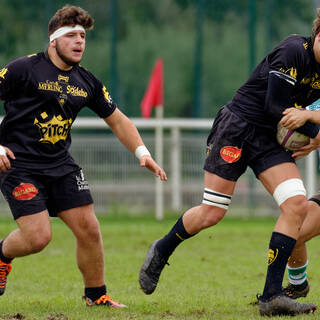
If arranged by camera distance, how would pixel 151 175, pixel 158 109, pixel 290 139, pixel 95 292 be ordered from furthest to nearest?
1. pixel 151 175
2. pixel 158 109
3. pixel 95 292
4. pixel 290 139

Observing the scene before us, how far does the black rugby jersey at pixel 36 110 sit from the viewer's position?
6266 mm

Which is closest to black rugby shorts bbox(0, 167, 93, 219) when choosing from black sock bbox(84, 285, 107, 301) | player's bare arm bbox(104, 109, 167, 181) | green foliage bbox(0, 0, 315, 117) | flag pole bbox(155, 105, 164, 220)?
player's bare arm bbox(104, 109, 167, 181)

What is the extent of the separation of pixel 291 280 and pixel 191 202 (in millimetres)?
9666

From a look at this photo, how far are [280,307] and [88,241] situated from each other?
1502 mm

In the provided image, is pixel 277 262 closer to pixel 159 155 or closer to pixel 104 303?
pixel 104 303

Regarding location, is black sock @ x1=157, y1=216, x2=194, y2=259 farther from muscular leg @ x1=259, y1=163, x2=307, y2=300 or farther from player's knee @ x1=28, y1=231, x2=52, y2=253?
player's knee @ x1=28, y1=231, x2=52, y2=253

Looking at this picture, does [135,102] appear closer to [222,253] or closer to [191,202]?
[191,202]

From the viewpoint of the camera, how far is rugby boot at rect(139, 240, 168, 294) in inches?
260

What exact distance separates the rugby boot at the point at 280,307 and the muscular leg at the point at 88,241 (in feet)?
4.27

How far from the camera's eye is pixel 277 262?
238 inches

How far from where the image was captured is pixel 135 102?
59.7 ft

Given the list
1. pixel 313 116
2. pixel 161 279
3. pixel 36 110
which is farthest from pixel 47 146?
pixel 161 279

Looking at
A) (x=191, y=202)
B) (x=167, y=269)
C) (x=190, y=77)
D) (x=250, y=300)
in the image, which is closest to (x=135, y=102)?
(x=190, y=77)

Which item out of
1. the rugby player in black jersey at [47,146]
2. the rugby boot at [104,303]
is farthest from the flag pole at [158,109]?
the rugby player in black jersey at [47,146]
